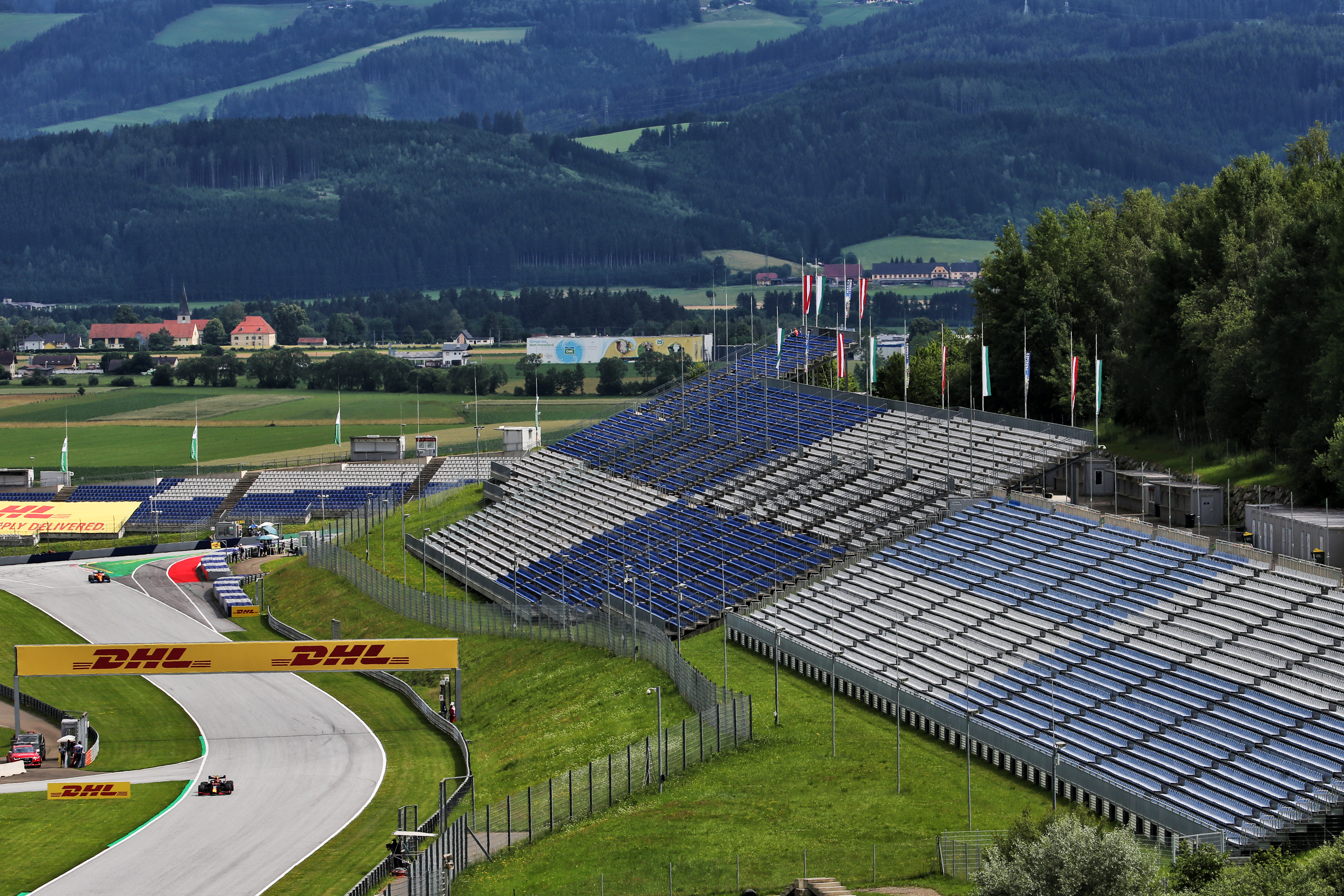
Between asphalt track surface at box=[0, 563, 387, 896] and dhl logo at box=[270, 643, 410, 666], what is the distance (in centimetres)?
246

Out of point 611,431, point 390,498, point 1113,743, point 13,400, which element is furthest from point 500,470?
point 13,400

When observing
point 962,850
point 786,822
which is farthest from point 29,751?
point 962,850

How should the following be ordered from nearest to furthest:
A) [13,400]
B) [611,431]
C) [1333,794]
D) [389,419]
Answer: [1333,794] → [611,431] → [389,419] → [13,400]

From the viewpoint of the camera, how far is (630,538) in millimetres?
76188

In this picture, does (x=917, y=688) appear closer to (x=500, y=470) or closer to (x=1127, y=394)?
(x=1127, y=394)

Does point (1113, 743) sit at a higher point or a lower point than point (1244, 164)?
lower

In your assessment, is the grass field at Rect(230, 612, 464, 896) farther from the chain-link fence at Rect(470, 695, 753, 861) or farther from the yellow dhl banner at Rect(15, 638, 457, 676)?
the chain-link fence at Rect(470, 695, 753, 861)

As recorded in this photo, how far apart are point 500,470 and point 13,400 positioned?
388 feet

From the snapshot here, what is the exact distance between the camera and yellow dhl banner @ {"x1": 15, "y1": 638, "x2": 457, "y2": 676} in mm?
59750

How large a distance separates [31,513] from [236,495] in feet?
44.8

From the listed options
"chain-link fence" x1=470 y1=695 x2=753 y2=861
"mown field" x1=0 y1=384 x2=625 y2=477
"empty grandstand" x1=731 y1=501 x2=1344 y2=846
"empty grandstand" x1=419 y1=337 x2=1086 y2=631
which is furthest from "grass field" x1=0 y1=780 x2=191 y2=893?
"mown field" x1=0 y1=384 x2=625 y2=477

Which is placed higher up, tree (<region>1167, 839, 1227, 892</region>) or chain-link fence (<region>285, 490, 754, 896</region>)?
tree (<region>1167, 839, 1227, 892</region>)

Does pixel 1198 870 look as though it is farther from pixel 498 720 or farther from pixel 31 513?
pixel 31 513

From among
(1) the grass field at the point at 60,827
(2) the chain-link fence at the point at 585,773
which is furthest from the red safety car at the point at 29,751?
(2) the chain-link fence at the point at 585,773
